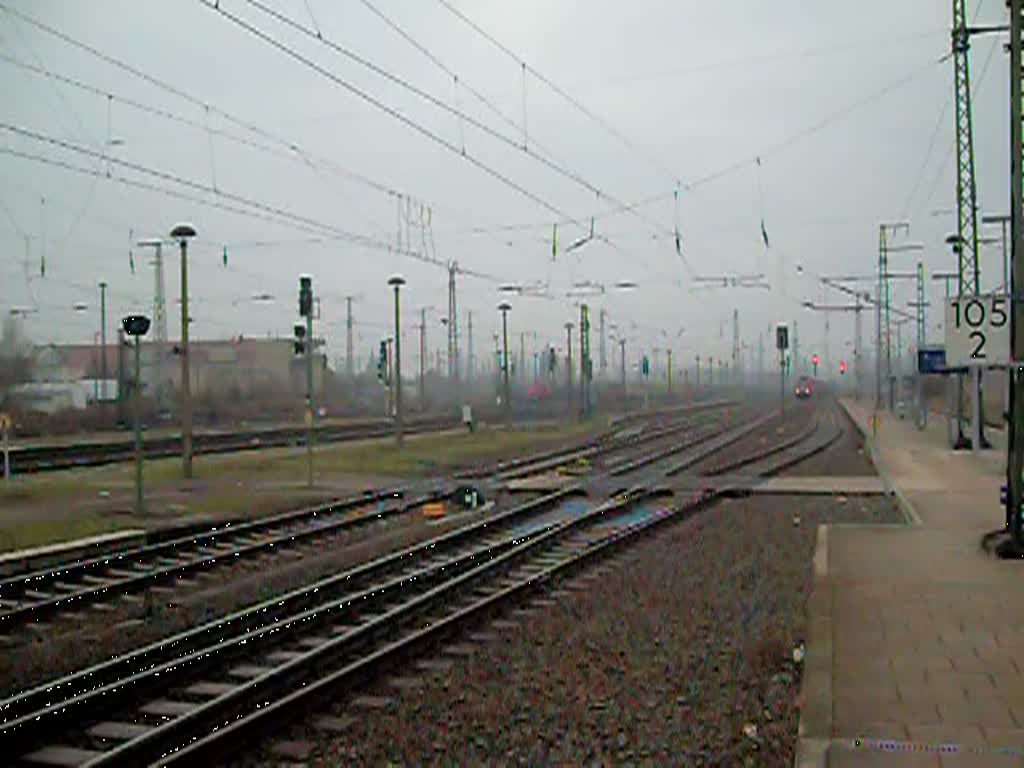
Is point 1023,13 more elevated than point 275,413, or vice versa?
point 1023,13

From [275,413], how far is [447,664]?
191 ft

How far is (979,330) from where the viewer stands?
14.4 meters

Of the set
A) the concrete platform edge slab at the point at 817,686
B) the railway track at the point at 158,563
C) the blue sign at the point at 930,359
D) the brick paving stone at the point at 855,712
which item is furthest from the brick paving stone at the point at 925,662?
the blue sign at the point at 930,359

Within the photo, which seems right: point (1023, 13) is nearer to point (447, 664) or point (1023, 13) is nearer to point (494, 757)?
point (447, 664)

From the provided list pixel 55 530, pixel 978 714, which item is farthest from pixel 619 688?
pixel 55 530

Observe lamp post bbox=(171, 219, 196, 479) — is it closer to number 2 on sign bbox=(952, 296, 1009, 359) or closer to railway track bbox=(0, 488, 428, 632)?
railway track bbox=(0, 488, 428, 632)

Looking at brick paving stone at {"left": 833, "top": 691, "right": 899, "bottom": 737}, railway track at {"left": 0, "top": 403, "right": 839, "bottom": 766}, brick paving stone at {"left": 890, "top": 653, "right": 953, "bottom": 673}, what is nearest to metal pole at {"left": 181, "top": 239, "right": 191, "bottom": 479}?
railway track at {"left": 0, "top": 403, "right": 839, "bottom": 766}

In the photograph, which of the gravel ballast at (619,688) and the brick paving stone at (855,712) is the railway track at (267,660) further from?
the brick paving stone at (855,712)

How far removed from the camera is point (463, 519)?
20.3m

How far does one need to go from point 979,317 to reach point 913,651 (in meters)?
6.64

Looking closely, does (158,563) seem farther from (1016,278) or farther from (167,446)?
(167,446)

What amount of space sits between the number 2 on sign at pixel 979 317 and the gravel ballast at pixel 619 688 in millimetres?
3573

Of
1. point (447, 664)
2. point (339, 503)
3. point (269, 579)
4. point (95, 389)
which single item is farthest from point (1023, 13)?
point (95, 389)

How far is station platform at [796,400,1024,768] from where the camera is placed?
21.8 feet
